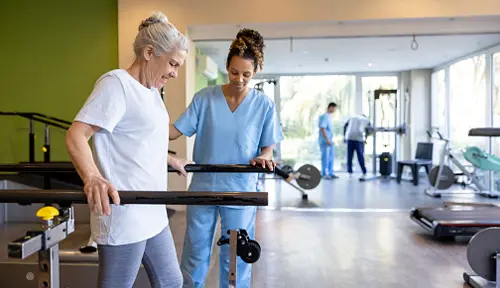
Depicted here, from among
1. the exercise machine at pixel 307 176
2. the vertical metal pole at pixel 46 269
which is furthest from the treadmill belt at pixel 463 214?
the vertical metal pole at pixel 46 269

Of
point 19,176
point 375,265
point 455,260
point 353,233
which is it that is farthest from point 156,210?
point 19,176

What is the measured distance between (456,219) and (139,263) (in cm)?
371

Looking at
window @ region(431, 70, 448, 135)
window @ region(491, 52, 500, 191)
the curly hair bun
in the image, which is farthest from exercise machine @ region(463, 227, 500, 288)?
window @ region(431, 70, 448, 135)

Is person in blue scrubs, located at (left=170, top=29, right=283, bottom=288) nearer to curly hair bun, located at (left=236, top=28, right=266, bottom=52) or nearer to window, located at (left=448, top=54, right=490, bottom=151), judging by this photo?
curly hair bun, located at (left=236, top=28, right=266, bottom=52)

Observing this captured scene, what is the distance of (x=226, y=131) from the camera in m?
2.07

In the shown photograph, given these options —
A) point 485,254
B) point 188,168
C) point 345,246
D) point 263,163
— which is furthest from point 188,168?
point 345,246

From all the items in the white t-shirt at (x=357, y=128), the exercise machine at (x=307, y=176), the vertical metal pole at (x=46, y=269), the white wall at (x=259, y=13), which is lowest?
the exercise machine at (x=307, y=176)

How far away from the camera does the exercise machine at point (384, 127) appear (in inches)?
364

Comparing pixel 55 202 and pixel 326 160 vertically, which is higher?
pixel 55 202

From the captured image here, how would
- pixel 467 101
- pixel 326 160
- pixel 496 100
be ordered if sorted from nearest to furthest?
pixel 496 100
pixel 467 101
pixel 326 160

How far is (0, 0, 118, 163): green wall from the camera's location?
229 inches

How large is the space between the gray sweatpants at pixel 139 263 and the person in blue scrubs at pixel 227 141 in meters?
0.45

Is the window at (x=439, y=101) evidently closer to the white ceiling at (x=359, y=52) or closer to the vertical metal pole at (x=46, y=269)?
the white ceiling at (x=359, y=52)

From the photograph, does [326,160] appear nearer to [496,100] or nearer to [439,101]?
[439,101]
